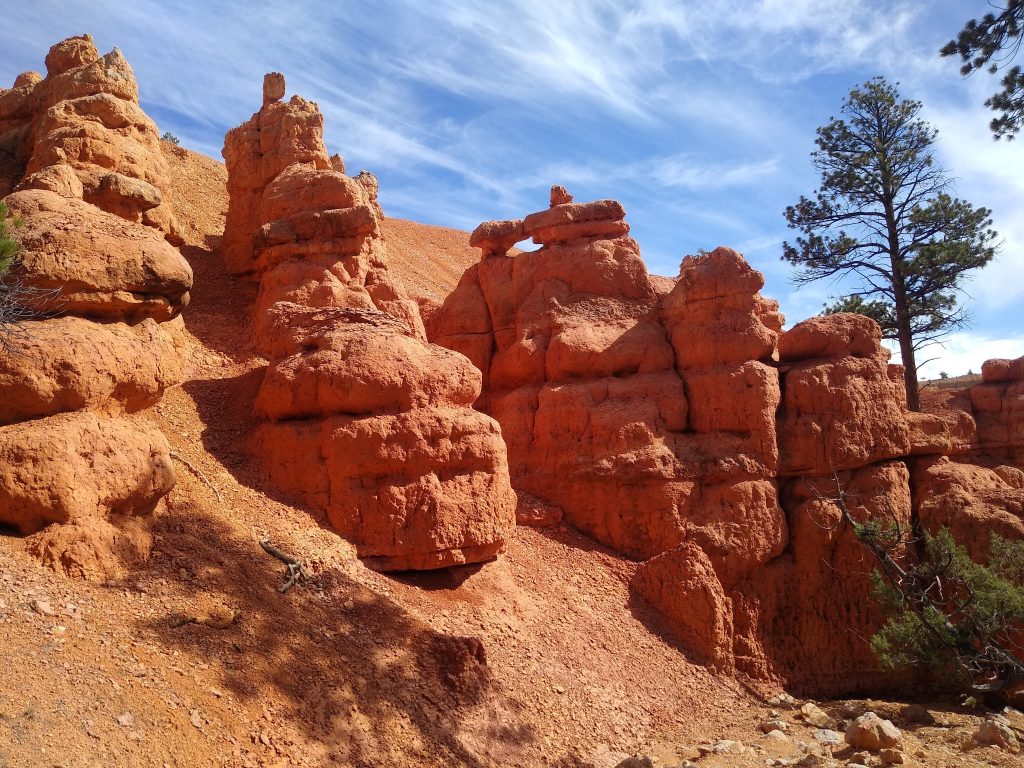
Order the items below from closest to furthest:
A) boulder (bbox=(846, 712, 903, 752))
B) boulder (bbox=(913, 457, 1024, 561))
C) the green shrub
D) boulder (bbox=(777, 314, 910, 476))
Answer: boulder (bbox=(846, 712, 903, 752))
the green shrub
boulder (bbox=(913, 457, 1024, 561))
boulder (bbox=(777, 314, 910, 476))

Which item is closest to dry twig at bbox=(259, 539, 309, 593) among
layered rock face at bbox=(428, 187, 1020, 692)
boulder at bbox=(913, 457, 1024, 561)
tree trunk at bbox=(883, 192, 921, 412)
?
layered rock face at bbox=(428, 187, 1020, 692)

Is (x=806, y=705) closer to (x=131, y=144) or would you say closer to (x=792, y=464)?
(x=792, y=464)

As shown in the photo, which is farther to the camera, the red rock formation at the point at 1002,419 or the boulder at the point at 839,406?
the red rock formation at the point at 1002,419

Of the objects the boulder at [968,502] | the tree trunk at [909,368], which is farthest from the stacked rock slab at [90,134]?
the tree trunk at [909,368]

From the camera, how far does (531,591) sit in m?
11.5

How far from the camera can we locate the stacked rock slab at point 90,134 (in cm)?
1073

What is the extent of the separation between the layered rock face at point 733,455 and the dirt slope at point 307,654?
876mm

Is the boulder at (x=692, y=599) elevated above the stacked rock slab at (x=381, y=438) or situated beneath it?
situated beneath

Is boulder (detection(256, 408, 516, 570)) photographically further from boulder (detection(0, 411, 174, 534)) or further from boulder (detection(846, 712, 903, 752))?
boulder (detection(846, 712, 903, 752))

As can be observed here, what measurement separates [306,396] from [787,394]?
317 inches

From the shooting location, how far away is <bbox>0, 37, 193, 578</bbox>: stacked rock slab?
709 centimetres

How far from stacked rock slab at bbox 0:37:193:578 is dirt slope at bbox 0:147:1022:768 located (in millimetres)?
370

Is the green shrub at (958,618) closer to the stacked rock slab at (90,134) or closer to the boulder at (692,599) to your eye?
the boulder at (692,599)

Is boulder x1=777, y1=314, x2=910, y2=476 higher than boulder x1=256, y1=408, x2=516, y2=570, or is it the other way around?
boulder x1=777, y1=314, x2=910, y2=476
